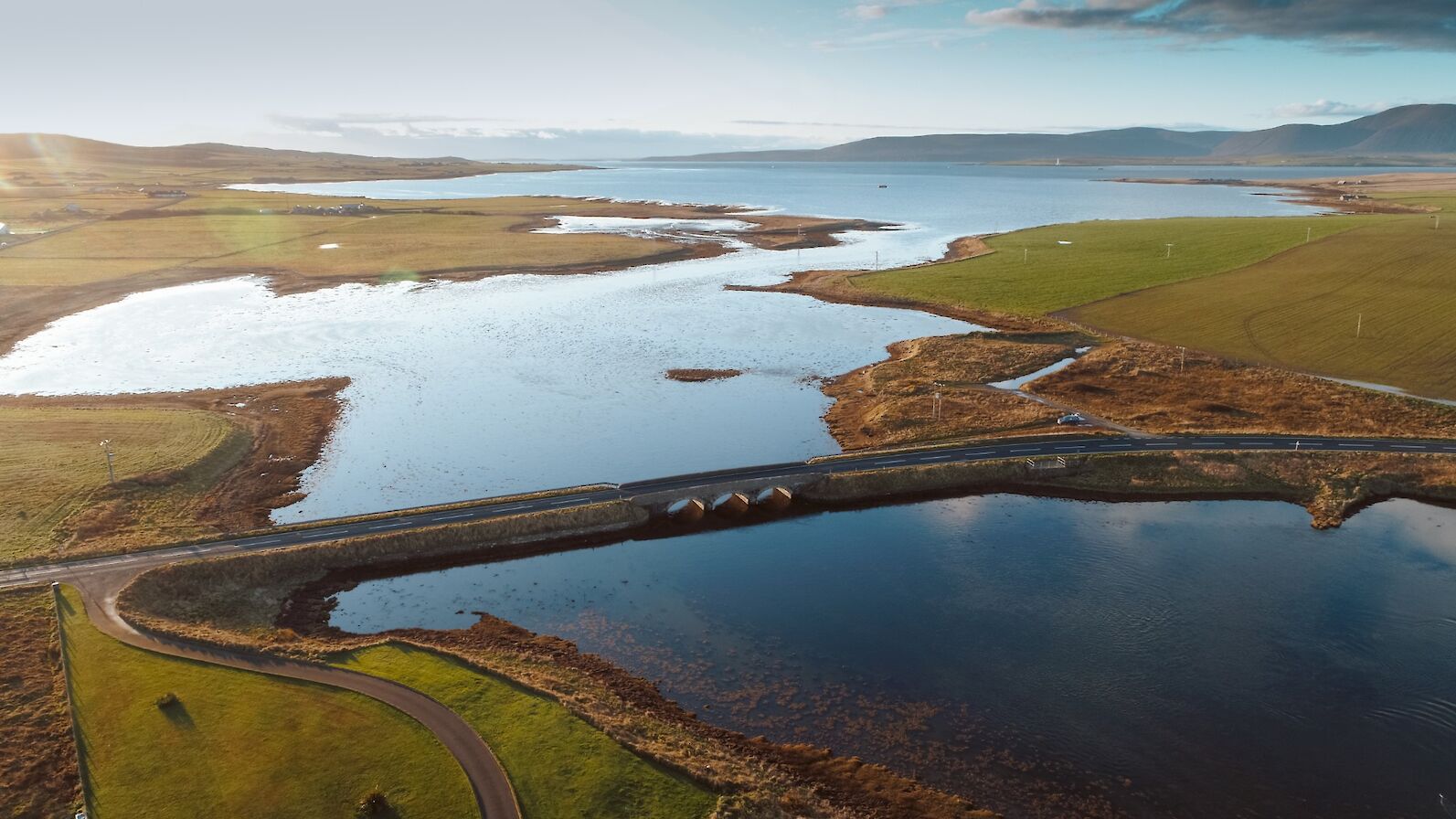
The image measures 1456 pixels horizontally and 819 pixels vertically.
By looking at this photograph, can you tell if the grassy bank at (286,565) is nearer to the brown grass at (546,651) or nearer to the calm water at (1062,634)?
the brown grass at (546,651)

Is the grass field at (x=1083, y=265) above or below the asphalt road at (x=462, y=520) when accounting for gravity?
above

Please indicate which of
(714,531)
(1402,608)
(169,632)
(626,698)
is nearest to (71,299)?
(169,632)

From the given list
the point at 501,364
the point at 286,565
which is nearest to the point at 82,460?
the point at 286,565

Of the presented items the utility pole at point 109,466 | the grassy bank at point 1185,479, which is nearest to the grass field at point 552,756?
the grassy bank at point 1185,479

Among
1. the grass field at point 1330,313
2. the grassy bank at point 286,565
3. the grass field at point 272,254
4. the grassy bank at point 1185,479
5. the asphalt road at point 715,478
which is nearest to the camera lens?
the grassy bank at point 286,565

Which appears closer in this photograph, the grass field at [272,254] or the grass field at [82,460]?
the grass field at [82,460]

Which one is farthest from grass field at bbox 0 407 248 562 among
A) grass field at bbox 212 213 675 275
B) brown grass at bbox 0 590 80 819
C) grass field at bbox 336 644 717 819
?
grass field at bbox 212 213 675 275

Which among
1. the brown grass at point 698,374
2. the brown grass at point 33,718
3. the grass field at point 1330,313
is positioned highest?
the grass field at point 1330,313
